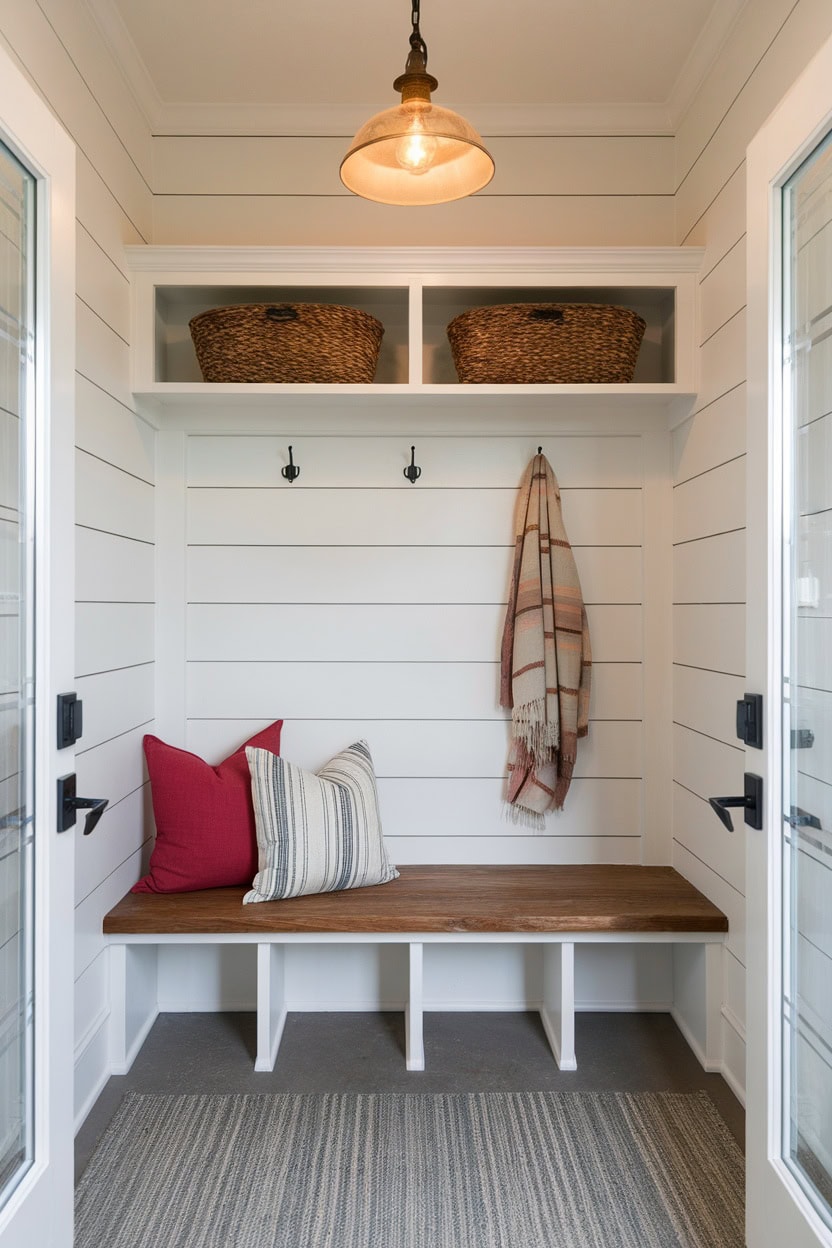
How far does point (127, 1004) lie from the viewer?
2.29 metres

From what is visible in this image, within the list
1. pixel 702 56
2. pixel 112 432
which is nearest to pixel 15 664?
pixel 112 432

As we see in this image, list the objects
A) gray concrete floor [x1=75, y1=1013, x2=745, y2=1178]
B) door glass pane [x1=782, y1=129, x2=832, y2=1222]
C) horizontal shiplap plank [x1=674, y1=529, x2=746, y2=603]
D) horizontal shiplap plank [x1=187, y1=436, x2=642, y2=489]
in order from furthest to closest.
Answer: horizontal shiplap plank [x1=187, y1=436, x2=642, y2=489] → gray concrete floor [x1=75, y1=1013, x2=745, y2=1178] → horizontal shiplap plank [x1=674, y1=529, x2=746, y2=603] → door glass pane [x1=782, y1=129, x2=832, y2=1222]

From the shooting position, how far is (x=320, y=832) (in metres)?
2.35

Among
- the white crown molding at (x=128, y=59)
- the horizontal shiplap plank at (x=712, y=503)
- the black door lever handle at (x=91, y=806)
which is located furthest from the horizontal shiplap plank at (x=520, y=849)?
the white crown molding at (x=128, y=59)

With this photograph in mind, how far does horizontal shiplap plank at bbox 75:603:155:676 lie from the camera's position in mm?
2020

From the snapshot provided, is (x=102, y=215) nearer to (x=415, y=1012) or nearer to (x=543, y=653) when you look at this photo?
(x=543, y=653)

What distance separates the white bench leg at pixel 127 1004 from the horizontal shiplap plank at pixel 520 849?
2.58 ft

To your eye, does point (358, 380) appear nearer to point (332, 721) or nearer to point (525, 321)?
point (525, 321)

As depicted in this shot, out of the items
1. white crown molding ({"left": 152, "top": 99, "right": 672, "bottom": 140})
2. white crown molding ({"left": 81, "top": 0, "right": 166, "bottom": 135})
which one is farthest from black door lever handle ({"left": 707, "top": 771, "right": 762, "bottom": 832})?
white crown molding ({"left": 81, "top": 0, "right": 166, "bottom": 135})

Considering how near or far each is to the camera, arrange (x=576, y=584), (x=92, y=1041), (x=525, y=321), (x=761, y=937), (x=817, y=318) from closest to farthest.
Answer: (x=817, y=318) < (x=761, y=937) < (x=92, y=1041) < (x=525, y=321) < (x=576, y=584)

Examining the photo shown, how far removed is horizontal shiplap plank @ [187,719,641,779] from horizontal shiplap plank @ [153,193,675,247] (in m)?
1.43

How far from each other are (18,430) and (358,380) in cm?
115

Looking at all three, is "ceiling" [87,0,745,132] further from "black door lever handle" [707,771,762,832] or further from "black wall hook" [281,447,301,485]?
"black door lever handle" [707,771,762,832]

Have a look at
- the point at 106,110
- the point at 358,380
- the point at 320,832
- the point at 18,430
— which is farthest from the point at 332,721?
the point at 106,110
